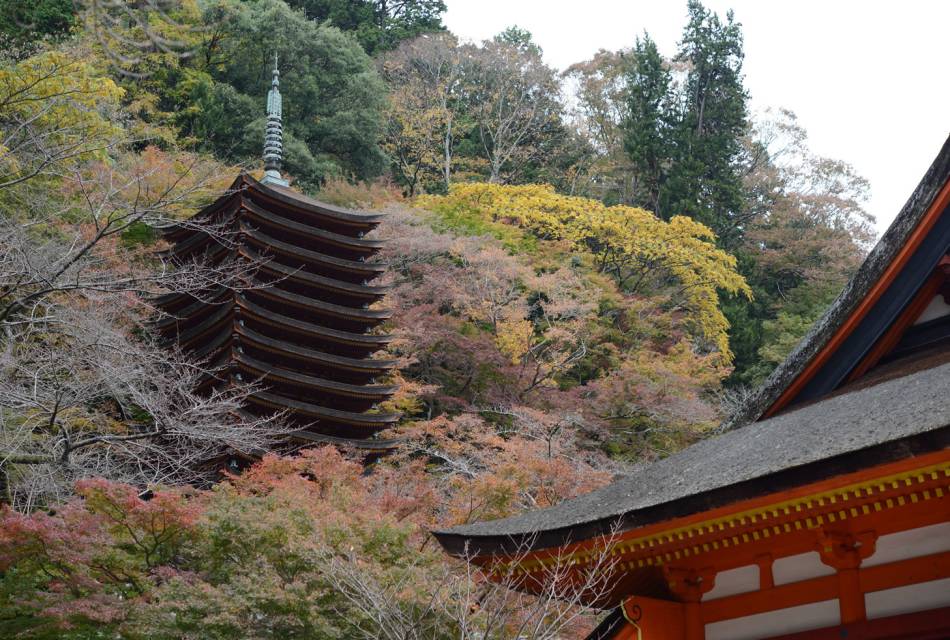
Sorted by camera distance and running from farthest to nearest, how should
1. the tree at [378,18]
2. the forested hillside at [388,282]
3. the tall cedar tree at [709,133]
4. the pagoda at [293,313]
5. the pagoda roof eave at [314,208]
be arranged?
the tree at [378,18] → the tall cedar tree at [709,133] → the pagoda roof eave at [314,208] → the pagoda at [293,313] → the forested hillside at [388,282]

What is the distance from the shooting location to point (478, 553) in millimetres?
5695

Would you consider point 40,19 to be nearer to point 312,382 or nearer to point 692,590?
point 312,382

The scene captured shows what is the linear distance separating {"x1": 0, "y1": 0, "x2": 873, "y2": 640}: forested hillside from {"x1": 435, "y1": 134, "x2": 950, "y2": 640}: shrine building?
0.60m

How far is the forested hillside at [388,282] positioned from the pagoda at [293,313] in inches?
28.9

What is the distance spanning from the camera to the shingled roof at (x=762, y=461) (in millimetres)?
3991

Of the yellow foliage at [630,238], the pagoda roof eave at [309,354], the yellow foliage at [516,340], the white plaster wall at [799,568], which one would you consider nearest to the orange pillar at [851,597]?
the white plaster wall at [799,568]

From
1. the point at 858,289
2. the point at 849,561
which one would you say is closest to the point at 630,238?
the point at 858,289

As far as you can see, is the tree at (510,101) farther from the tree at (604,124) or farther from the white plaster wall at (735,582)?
the white plaster wall at (735,582)

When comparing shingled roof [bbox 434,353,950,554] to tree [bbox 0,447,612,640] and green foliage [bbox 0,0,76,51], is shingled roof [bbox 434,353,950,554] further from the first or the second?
green foliage [bbox 0,0,76,51]

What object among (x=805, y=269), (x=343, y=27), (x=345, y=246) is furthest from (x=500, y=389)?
(x=343, y=27)

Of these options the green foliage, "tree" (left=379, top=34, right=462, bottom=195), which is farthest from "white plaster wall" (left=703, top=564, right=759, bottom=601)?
"tree" (left=379, top=34, right=462, bottom=195)

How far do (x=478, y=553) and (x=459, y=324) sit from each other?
1671 cm

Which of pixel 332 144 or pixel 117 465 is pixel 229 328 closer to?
pixel 117 465

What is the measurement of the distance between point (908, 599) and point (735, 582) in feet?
3.19
